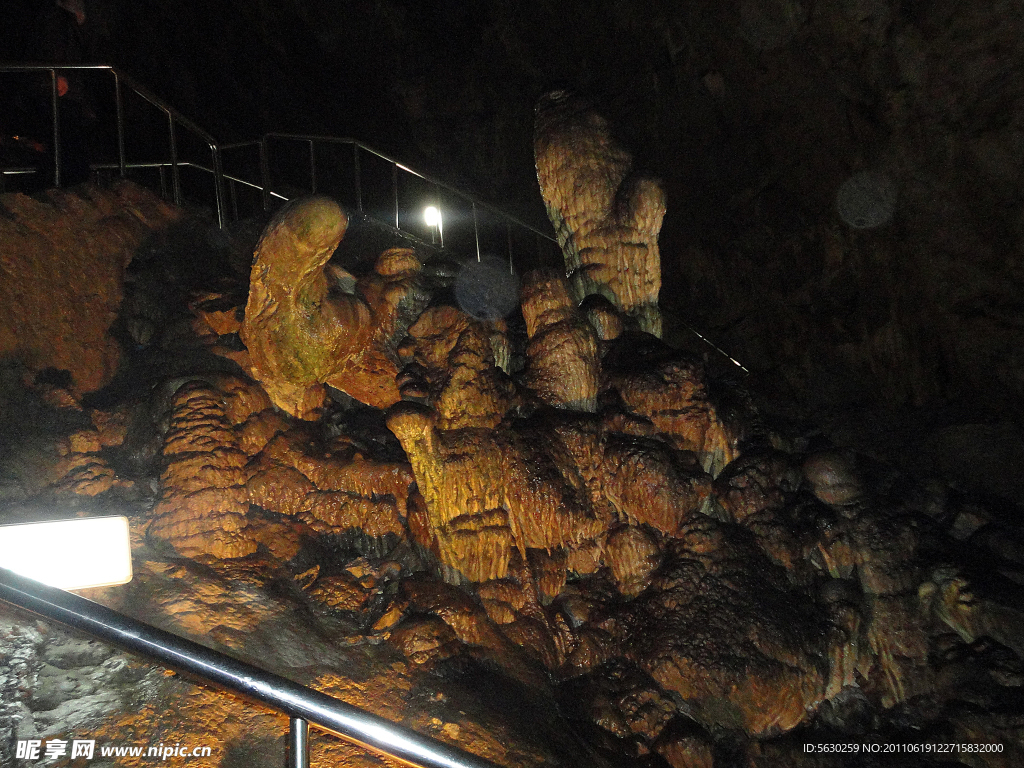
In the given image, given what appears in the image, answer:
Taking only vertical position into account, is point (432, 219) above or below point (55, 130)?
above

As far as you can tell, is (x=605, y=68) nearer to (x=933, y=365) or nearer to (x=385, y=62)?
(x=385, y=62)

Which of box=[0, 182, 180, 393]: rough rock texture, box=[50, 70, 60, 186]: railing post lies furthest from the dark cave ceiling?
box=[0, 182, 180, 393]: rough rock texture

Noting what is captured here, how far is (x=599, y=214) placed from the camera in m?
6.68

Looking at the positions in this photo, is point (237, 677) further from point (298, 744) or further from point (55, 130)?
point (55, 130)

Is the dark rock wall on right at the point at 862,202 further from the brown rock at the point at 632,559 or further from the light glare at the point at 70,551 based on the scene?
the light glare at the point at 70,551

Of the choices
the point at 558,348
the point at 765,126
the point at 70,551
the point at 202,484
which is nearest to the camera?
the point at 70,551

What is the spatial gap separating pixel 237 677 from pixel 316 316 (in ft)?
13.1

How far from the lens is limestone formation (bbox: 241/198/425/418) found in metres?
4.79

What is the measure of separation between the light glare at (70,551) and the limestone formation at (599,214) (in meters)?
4.80

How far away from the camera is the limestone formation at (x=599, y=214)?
657 cm

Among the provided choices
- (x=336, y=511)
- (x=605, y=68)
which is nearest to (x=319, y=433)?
(x=336, y=511)

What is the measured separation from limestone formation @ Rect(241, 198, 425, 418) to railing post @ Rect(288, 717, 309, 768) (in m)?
3.63

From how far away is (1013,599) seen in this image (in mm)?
4988

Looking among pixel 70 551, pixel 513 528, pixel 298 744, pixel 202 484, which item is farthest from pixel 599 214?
pixel 298 744
